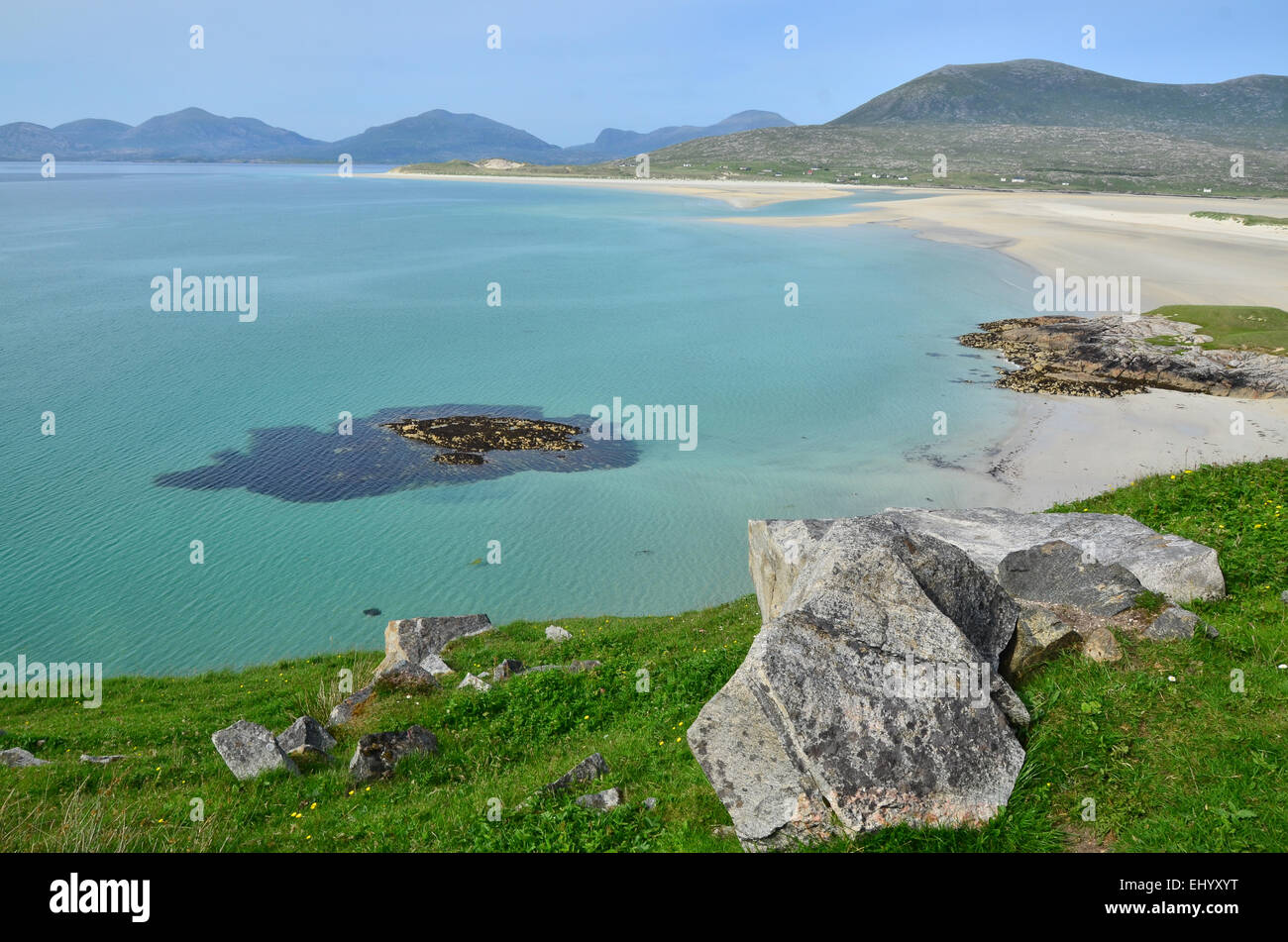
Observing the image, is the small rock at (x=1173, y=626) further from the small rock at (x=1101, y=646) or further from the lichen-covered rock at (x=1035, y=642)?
the lichen-covered rock at (x=1035, y=642)

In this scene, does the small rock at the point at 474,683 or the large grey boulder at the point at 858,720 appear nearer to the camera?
the large grey boulder at the point at 858,720

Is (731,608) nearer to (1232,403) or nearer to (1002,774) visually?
(1002,774)

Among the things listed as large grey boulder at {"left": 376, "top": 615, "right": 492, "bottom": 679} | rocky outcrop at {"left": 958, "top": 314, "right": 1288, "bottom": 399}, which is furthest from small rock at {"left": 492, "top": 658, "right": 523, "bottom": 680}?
rocky outcrop at {"left": 958, "top": 314, "right": 1288, "bottom": 399}

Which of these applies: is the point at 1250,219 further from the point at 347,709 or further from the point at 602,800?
the point at 602,800

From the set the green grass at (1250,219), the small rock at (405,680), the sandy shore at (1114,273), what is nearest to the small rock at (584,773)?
the small rock at (405,680)

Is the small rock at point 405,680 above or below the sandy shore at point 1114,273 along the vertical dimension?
below

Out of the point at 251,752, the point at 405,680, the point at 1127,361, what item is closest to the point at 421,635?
the point at 405,680
